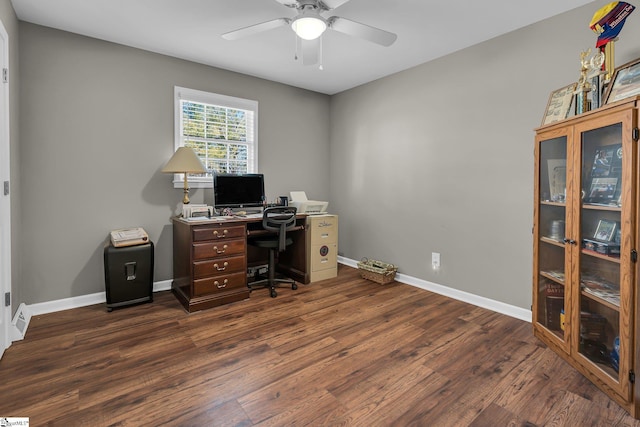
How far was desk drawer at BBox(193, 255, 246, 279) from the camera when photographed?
2.95 metres

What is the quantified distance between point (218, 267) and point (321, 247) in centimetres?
130

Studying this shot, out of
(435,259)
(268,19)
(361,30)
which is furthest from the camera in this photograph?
(435,259)

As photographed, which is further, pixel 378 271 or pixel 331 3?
pixel 378 271

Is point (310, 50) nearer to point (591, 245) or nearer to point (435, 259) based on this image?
point (591, 245)

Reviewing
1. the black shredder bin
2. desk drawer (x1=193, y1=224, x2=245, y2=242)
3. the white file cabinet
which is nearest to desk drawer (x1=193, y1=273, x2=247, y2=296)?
A: desk drawer (x1=193, y1=224, x2=245, y2=242)

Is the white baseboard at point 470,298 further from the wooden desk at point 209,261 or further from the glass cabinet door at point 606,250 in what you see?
the wooden desk at point 209,261

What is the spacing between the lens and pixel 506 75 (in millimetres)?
2830

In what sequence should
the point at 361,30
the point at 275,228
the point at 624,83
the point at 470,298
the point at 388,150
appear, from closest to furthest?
1. the point at 624,83
2. the point at 361,30
3. the point at 470,298
4. the point at 275,228
5. the point at 388,150

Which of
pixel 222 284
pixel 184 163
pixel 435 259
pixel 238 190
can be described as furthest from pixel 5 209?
pixel 435 259

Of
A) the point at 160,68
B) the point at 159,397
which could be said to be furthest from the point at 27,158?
the point at 159,397

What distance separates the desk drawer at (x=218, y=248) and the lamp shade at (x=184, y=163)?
748 mm

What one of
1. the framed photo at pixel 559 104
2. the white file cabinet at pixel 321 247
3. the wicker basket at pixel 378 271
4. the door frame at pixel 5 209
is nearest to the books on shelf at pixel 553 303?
the framed photo at pixel 559 104

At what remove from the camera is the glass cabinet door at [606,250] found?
1.59m

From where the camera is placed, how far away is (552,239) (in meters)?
2.22
